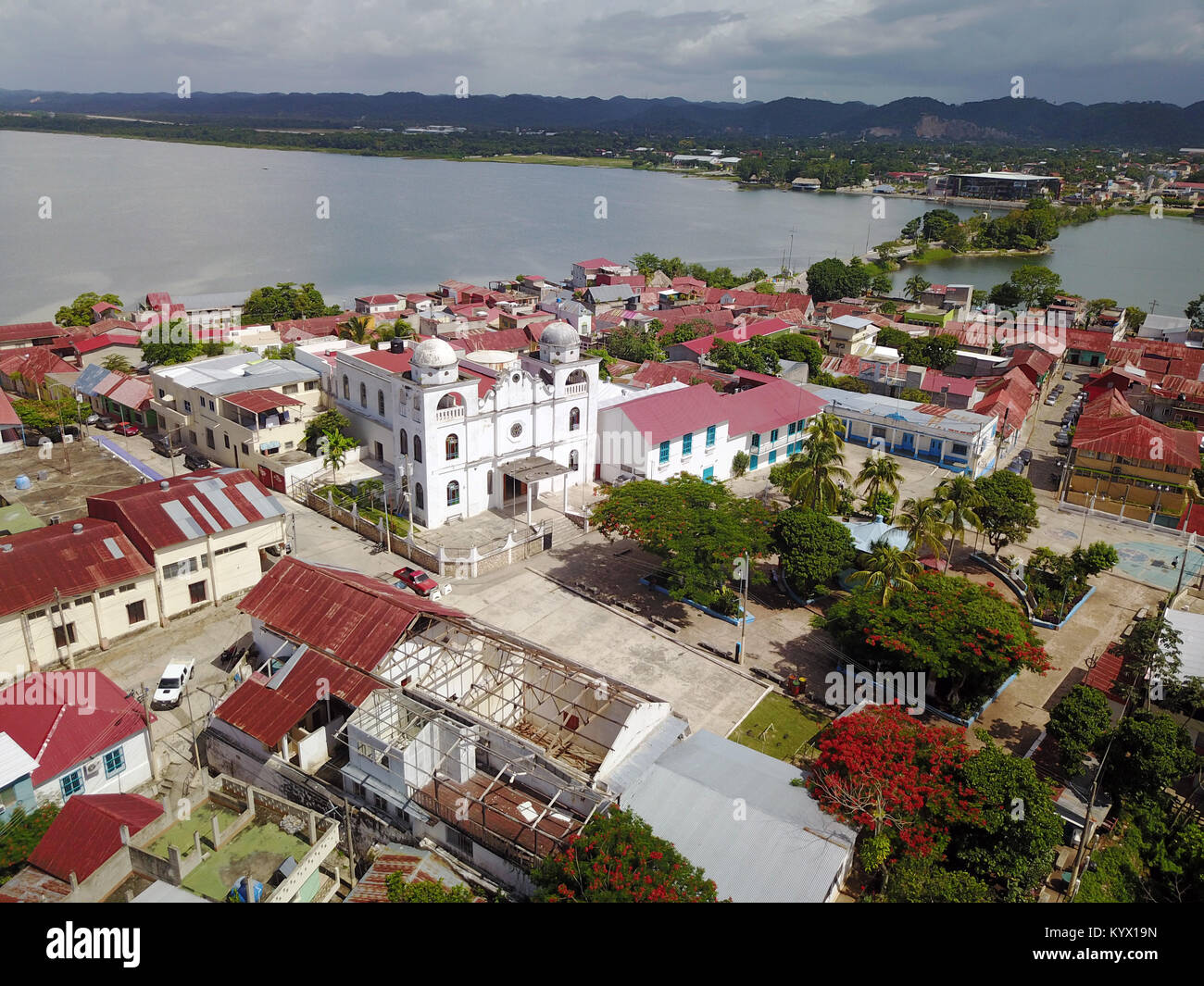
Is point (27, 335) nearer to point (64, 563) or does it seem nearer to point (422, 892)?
point (64, 563)

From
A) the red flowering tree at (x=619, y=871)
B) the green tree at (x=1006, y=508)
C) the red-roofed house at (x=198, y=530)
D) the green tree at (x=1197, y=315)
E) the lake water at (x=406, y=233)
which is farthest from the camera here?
the lake water at (x=406, y=233)

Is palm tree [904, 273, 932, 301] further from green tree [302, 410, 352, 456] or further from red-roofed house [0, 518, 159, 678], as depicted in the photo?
red-roofed house [0, 518, 159, 678]

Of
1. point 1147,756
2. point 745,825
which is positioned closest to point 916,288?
point 1147,756

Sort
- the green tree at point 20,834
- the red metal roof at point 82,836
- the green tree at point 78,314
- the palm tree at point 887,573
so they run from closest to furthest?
the red metal roof at point 82,836, the green tree at point 20,834, the palm tree at point 887,573, the green tree at point 78,314

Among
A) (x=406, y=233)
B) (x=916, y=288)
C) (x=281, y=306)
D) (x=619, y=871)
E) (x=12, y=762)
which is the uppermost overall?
(x=406, y=233)

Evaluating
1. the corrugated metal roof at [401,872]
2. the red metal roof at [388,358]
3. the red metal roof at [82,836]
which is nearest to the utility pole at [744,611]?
the corrugated metal roof at [401,872]

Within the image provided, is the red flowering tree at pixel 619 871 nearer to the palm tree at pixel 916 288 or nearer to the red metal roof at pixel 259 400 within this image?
the red metal roof at pixel 259 400

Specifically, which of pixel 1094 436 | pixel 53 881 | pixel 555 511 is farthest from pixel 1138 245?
pixel 53 881
